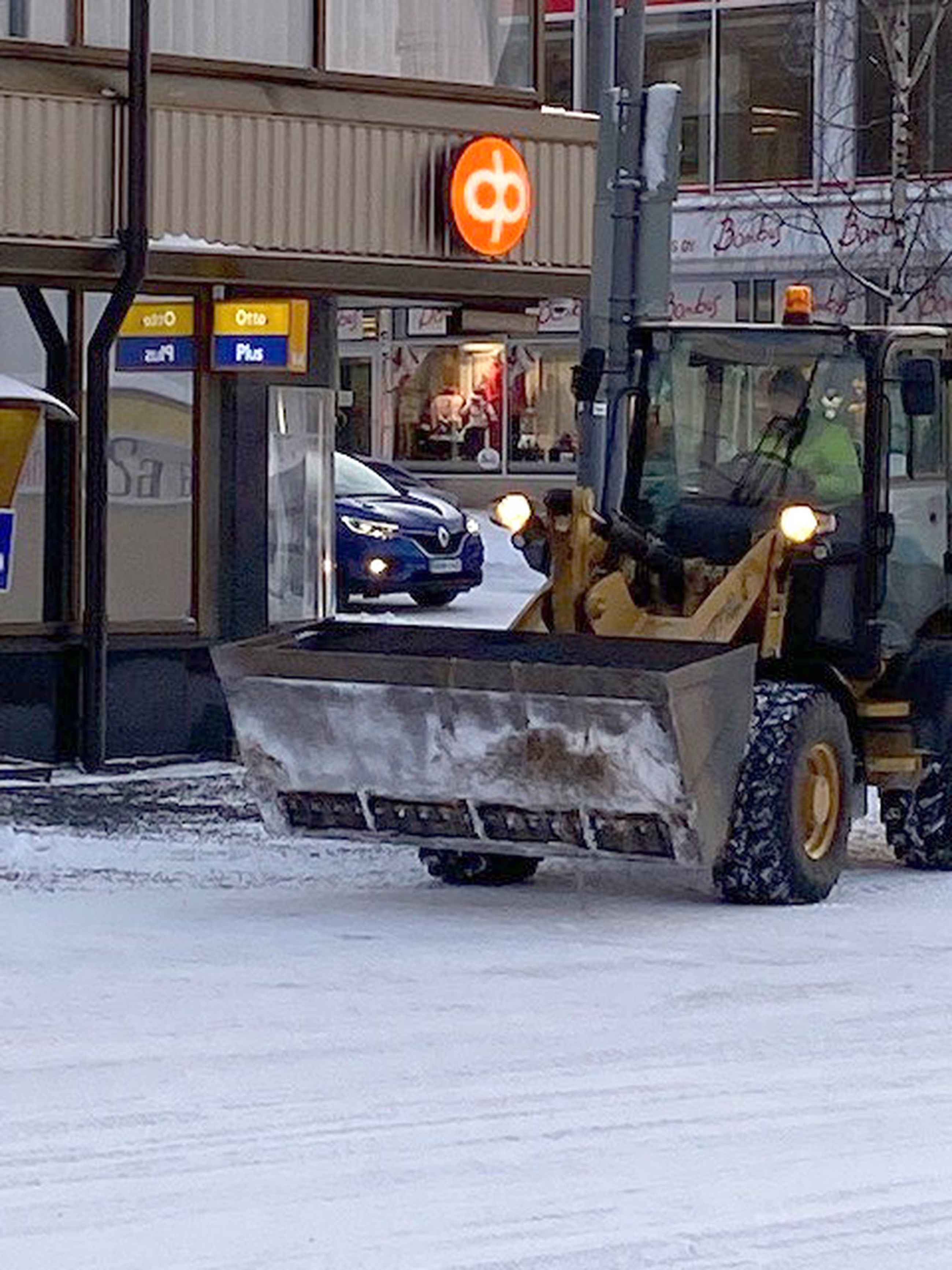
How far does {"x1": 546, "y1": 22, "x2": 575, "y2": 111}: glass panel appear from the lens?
41719 mm

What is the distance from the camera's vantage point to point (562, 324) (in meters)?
41.6

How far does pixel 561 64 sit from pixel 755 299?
16.0 feet

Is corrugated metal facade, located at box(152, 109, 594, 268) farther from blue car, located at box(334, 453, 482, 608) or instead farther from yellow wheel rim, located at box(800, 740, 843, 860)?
blue car, located at box(334, 453, 482, 608)

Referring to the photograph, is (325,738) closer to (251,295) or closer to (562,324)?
(251,295)

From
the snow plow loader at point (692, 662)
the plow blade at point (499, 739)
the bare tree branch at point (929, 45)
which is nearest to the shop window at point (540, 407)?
the bare tree branch at point (929, 45)

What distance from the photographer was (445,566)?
2600 centimetres

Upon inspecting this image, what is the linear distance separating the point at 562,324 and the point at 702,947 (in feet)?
102

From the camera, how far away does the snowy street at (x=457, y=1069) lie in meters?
6.82

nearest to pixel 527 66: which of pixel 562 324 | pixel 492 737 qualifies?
pixel 492 737

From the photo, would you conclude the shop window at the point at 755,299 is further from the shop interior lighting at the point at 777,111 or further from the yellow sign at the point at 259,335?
the yellow sign at the point at 259,335

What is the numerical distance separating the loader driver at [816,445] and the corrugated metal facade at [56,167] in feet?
11.8

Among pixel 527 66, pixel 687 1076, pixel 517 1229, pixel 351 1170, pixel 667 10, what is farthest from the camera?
pixel 667 10

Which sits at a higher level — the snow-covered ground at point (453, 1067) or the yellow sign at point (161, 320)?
the yellow sign at point (161, 320)

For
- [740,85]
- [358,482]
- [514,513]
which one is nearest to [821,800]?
[514,513]
